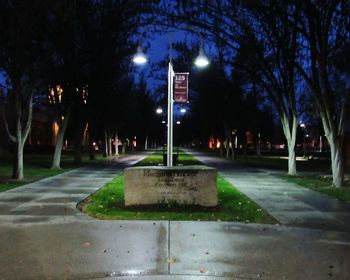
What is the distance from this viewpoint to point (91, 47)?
108 feet

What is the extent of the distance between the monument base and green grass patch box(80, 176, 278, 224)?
20 cm

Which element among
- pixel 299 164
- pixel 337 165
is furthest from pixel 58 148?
pixel 299 164

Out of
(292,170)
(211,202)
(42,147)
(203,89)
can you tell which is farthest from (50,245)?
(42,147)

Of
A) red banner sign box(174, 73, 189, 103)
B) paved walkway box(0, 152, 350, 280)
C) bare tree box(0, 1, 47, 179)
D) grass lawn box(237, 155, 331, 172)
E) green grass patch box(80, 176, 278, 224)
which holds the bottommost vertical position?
paved walkway box(0, 152, 350, 280)

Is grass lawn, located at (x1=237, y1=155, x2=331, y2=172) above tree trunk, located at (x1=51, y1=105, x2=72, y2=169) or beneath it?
beneath

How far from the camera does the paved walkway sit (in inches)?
284

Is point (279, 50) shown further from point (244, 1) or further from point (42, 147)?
point (42, 147)

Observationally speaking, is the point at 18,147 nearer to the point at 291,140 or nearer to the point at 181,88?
the point at 181,88

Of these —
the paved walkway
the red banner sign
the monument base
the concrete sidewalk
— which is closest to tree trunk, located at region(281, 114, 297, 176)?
the concrete sidewalk

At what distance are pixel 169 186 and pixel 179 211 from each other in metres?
0.81

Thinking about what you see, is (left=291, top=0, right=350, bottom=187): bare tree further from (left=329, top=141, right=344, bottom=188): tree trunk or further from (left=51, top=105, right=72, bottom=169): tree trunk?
(left=51, top=105, right=72, bottom=169): tree trunk

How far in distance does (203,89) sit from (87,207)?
3924 cm

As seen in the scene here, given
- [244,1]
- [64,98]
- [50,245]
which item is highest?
[244,1]

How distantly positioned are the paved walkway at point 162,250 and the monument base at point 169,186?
6.41 feet
